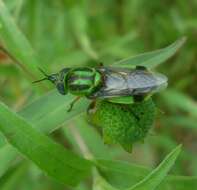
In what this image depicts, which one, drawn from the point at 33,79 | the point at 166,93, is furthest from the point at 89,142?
the point at 166,93

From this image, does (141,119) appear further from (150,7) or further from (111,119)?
(150,7)

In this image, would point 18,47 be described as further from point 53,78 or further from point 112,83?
point 112,83

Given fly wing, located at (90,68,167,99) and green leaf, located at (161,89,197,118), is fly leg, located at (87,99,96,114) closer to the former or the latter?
fly wing, located at (90,68,167,99)

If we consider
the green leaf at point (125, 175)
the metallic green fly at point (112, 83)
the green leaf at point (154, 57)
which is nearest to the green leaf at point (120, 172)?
the green leaf at point (125, 175)

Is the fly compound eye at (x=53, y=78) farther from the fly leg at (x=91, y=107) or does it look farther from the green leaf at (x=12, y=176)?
the green leaf at (x=12, y=176)

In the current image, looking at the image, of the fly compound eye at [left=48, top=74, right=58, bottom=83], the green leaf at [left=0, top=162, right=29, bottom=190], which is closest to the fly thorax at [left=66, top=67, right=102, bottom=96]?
the fly compound eye at [left=48, top=74, right=58, bottom=83]
